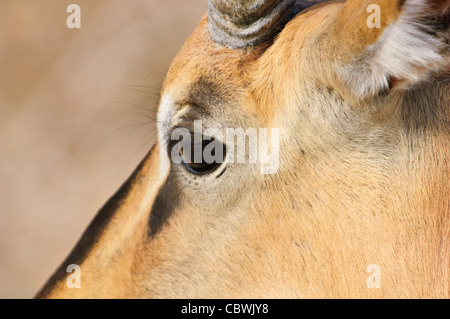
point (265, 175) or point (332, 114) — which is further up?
point (332, 114)

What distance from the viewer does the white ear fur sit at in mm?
1847

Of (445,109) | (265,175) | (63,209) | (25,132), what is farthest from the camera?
(25,132)

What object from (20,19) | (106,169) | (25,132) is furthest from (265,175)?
(20,19)

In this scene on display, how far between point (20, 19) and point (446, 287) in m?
7.93

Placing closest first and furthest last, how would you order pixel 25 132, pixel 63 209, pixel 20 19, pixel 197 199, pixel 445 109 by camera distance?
pixel 445 109 < pixel 197 199 < pixel 63 209 < pixel 25 132 < pixel 20 19

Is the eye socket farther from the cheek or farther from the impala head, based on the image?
the cheek

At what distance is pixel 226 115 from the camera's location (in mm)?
2486

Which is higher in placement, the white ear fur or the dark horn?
the dark horn

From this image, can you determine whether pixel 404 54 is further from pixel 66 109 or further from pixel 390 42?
pixel 66 109

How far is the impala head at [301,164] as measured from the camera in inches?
79.1

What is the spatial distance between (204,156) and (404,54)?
98cm

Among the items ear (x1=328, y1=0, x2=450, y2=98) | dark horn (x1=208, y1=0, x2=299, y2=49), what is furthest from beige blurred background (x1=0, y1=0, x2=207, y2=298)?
ear (x1=328, y1=0, x2=450, y2=98)
